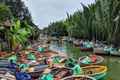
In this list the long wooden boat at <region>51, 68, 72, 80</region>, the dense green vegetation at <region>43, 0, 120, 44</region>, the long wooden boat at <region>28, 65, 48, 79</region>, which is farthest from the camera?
the dense green vegetation at <region>43, 0, 120, 44</region>

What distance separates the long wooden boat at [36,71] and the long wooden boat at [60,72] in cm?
125

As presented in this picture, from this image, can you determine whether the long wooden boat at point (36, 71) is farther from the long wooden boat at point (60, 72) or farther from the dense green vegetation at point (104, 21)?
the dense green vegetation at point (104, 21)

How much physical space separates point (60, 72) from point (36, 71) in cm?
232

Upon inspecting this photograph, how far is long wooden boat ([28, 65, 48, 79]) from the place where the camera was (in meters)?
23.5

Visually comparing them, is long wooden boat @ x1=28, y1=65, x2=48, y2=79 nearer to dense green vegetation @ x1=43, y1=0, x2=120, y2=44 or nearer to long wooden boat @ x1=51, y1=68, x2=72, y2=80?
long wooden boat @ x1=51, y1=68, x2=72, y2=80

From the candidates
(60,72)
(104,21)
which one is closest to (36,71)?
(60,72)

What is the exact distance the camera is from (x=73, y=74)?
72.3ft

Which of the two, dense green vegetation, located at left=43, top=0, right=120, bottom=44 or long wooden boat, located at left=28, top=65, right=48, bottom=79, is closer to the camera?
long wooden boat, located at left=28, top=65, right=48, bottom=79

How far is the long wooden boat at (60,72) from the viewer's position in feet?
71.3

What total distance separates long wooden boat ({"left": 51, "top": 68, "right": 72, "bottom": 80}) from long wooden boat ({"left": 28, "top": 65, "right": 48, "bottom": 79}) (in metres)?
1.25

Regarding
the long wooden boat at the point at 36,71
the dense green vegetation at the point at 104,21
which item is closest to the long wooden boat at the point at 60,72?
the long wooden boat at the point at 36,71

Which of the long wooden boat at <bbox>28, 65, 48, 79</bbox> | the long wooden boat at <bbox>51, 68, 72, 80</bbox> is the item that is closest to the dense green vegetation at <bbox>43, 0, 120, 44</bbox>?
the long wooden boat at <bbox>28, 65, 48, 79</bbox>

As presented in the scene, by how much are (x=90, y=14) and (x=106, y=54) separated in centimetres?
2303

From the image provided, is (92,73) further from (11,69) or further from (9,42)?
(9,42)
